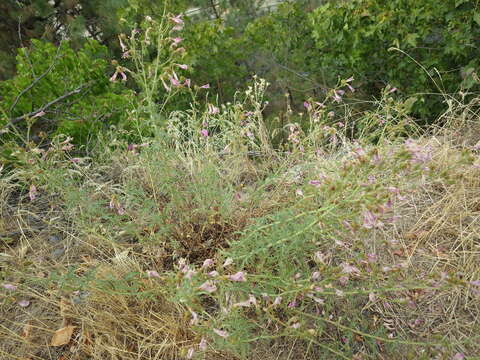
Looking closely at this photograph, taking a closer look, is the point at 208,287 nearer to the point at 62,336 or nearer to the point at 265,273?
the point at 265,273

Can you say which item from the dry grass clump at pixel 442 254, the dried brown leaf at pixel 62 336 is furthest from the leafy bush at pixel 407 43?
the dried brown leaf at pixel 62 336

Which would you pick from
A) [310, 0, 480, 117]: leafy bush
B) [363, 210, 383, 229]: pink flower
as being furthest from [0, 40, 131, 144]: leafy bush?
[310, 0, 480, 117]: leafy bush

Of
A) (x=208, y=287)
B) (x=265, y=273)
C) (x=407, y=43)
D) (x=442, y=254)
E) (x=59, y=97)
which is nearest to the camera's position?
(x=208, y=287)

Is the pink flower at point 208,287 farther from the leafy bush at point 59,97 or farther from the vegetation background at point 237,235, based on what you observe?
the leafy bush at point 59,97

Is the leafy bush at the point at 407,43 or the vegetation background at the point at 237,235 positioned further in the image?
the leafy bush at the point at 407,43

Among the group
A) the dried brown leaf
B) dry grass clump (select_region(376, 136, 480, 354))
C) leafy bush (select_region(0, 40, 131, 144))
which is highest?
leafy bush (select_region(0, 40, 131, 144))

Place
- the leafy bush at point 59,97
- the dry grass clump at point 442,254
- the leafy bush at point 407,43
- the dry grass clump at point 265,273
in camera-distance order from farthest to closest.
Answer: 1. the leafy bush at point 407,43
2. the leafy bush at point 59,97
3. the dry grass clump at point 442,254
4. the dry grass clump at point 265,273

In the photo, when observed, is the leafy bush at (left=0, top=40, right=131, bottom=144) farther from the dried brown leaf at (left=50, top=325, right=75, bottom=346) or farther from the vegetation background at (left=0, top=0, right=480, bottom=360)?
the dried brown leaf at (left=50, top=325, right=75, bottom=346)

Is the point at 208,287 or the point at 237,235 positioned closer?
the point at 208,287

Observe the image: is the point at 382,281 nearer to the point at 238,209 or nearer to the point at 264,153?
the point at 238,209

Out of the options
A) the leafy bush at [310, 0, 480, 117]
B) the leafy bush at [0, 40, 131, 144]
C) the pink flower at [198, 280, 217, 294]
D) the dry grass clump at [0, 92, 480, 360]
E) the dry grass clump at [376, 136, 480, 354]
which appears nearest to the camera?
the pink flower at [198, 280, 217, 294]

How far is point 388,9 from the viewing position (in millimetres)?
3803

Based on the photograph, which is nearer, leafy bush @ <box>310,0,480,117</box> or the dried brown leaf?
the dried brown leaf

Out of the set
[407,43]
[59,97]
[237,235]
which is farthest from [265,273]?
[407,43]
